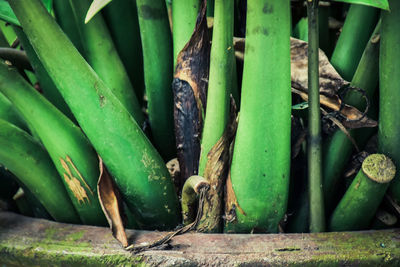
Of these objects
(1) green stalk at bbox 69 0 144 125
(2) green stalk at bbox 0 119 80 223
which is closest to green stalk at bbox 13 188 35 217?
(2) green stalk at bbox 0 119 80 223

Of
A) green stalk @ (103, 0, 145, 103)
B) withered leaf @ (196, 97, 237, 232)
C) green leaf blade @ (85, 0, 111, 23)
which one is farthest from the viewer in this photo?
green stalk @ (103, 0, 145, 103)

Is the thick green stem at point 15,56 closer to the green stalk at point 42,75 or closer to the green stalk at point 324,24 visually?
the green stalk at point 42,75

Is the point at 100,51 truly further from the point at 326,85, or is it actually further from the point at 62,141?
the point at 326,85

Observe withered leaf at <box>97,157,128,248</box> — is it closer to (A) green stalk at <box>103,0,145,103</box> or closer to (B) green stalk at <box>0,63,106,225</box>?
(B) green stalk at <box>0,63,106,225</box>

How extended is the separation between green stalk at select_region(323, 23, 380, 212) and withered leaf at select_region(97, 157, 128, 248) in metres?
0.22

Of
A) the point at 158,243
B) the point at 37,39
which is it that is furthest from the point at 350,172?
the point at 37,39

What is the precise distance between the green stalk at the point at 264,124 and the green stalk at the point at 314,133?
0.07 feet

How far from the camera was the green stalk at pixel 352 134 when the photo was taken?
1.35 ft

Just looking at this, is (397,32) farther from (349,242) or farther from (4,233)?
(4,233)

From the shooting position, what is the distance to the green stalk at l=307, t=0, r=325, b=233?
36cm

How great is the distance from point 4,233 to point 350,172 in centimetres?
36

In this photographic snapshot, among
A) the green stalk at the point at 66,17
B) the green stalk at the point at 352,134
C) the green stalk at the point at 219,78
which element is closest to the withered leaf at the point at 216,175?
the green stalk at the point at 219,78

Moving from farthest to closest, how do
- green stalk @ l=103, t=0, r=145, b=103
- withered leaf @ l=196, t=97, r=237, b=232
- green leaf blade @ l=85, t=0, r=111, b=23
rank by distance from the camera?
green stalk @ l=103, t=0, r=145, b=103, withered leaf @ l=196, t=97, r=237, b=232, green leaf blade @ l=85, t=0, r=111, b=23

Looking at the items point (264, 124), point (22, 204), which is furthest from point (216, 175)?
point (22, 204)
